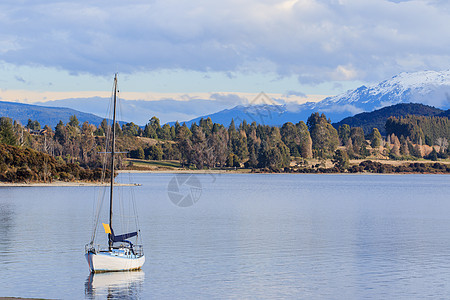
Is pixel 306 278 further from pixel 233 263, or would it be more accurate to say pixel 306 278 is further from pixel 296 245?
pixel 296 245

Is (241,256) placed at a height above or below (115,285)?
above

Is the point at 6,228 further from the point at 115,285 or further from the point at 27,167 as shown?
the point at 27,167

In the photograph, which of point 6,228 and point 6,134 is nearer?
point 6,228

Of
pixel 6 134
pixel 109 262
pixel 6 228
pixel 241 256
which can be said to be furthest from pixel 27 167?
pixel 109 262

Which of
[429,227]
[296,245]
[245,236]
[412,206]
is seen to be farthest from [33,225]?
[412,206]

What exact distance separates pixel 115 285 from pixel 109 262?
264cm

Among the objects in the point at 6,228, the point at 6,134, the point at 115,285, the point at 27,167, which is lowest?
the point at 115,285

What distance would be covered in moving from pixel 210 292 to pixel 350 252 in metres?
17.4

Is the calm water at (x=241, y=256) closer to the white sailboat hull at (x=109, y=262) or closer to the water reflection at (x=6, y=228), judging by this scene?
the water reflection at (x=6, y=228)

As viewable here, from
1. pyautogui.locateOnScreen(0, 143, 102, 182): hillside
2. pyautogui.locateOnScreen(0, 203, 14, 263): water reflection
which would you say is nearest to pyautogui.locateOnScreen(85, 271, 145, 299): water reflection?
pyautogui.locateOnScreen(0, 203, 14, 263): water reflection

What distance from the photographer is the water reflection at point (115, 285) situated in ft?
107

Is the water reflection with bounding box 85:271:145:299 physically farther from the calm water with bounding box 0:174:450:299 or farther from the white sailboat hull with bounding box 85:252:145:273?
the white sailboat hull with bounding box 85:252:145:273

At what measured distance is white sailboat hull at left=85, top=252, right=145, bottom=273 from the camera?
1448 inches

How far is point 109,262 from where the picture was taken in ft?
122
